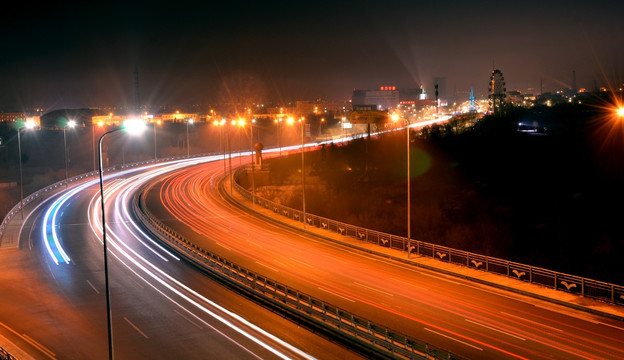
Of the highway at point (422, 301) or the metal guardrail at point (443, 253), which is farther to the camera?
the metal guardrail at point (443, 253)

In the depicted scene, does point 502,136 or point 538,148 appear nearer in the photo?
point 538,148

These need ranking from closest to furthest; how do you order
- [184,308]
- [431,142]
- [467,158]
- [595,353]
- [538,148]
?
1. [595,353]
2. [184,308]
3. [538,148]
4. [467,158]
5. [431,142]

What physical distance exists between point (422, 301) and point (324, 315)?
4565 mm

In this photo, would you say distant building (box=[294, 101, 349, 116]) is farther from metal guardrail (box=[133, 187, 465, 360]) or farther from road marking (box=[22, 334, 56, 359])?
road marking (box=[22, 334, 56, 359])

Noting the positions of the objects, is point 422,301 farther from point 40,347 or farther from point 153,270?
point 153,270

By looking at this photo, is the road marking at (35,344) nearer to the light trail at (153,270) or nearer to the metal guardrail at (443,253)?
the light trail at (153,270)

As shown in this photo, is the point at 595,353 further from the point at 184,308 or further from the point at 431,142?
the point at 431,142

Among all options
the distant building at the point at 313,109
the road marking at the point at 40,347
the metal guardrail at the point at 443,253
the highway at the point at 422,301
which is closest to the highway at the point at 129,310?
the road marking at the point at 40,347

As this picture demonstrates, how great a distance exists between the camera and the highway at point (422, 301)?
15.9 metres

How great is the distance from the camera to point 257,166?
66.9 meters

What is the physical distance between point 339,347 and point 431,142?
61806mm

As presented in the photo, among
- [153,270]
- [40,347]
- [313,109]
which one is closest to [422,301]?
[40,347]

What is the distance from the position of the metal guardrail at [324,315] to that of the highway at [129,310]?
1.82ft

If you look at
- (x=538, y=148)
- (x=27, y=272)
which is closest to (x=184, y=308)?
(x=27, y=272)
